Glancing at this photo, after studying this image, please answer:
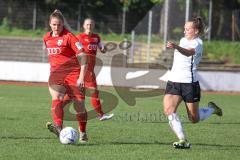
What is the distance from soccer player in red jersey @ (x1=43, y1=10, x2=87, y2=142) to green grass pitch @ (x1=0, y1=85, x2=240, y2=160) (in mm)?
414

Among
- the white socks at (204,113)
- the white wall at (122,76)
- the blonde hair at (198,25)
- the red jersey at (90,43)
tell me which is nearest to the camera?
the blonde hair at (198,25)

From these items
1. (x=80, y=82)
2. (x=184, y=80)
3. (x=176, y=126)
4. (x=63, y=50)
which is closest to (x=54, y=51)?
(x=63, y=50)

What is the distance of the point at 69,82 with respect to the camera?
11.1 meters

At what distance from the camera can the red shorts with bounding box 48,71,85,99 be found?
11156 mm

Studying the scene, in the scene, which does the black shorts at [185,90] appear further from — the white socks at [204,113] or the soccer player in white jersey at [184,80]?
the white socks at [204,113]

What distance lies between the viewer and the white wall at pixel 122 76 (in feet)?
93.7

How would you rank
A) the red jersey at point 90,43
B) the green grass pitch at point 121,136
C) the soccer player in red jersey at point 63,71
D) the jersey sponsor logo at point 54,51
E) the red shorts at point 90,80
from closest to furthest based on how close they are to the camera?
the green grass pitch at point 121,136 < the soccer player in red jersey at point 63,71 < the jersey sponsor logo at point 54,51 < the red shorts at point 90,80 < the red jersey at point 90,43

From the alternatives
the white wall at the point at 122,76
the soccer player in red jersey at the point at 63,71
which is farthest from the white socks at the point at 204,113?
the white wall at the point at 122,76

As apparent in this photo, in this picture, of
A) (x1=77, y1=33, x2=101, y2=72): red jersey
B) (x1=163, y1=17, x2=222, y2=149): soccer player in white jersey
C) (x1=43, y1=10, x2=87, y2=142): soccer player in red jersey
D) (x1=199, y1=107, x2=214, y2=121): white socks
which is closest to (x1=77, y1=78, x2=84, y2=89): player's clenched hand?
(x1=43, y1=10, x2=87, y2=142): soccer player in red jersey

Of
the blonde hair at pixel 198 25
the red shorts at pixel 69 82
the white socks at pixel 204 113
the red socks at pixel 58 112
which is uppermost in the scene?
the blonde hair at pixel 198 25

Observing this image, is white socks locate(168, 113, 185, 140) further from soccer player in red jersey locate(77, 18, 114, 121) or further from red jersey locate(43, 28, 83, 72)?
soccer player in red jersey locate(77, 18, 114, 121)

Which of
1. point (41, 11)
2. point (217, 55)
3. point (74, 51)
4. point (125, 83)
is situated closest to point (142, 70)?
point (125, 83)

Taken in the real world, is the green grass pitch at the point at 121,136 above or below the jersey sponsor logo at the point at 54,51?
below

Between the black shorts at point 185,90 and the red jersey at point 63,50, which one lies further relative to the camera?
the red jersey at point 63,50
